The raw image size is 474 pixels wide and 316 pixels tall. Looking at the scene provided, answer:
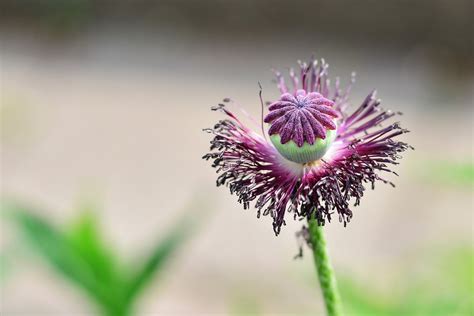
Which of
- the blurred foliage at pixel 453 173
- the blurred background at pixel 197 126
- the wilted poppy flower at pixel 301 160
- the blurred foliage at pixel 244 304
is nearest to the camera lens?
the wilted poppy flower at pixel 301 160

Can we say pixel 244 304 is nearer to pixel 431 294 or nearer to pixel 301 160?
pixel 431 294

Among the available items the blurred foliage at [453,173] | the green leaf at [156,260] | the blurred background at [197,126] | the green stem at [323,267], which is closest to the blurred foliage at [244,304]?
the blurred background at [197,126]

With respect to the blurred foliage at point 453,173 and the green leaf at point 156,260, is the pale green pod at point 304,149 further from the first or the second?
the green leaf at point 156,260

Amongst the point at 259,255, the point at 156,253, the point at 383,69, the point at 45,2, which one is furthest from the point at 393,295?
the point at 45,2

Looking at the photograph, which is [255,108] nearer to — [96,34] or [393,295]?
[96,34]

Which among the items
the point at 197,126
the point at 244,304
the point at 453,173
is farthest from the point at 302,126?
the point at 197,126

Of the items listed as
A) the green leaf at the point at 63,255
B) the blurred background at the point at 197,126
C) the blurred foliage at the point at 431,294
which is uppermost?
the blurred background at the point at 197,126

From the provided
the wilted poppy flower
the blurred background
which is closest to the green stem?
the wilted poppy flower
